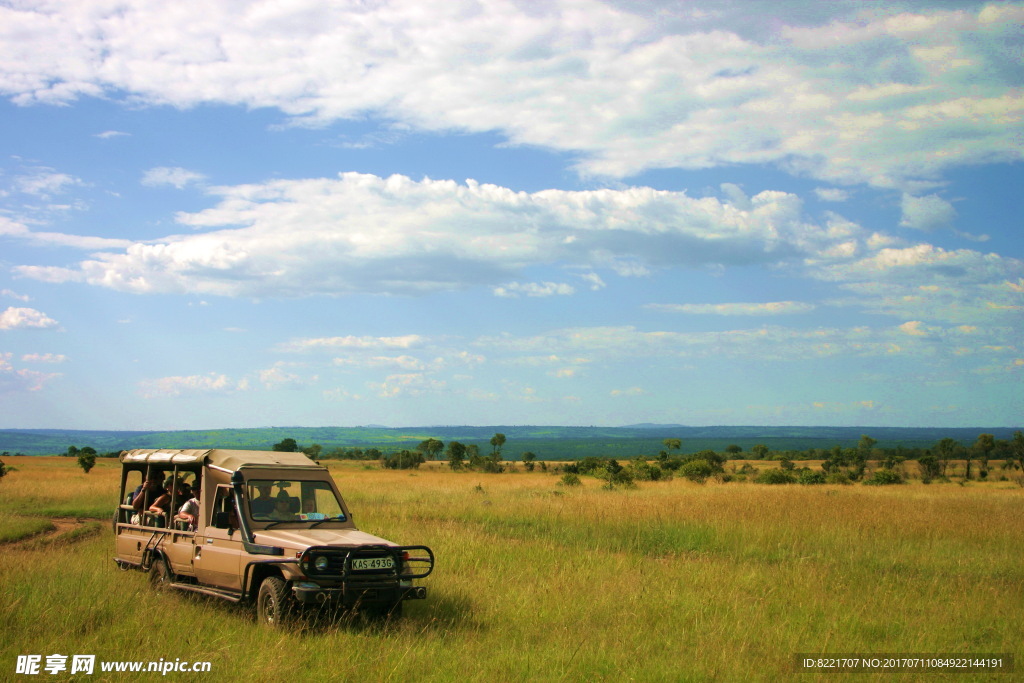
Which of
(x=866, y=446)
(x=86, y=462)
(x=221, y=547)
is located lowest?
(x=86, y=462)

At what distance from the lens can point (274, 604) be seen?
8.41m

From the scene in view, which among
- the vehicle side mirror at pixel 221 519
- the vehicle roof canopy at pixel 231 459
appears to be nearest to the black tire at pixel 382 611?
the vehicle side mirror at pixel 221 519

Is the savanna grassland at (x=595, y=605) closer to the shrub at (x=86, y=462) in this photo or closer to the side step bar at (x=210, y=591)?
the side step bar at (x=210, y=591)

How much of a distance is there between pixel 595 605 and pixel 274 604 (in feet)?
13.8

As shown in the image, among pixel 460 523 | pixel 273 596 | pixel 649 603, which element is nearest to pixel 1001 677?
pixel 649 603

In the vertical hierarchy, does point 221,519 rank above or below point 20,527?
above

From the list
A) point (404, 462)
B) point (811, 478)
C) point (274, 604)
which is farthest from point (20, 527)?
point (404, 462)

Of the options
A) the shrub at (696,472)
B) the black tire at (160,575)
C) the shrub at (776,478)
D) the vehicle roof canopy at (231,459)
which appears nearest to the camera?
the vehicle roof canopy at (231,459)

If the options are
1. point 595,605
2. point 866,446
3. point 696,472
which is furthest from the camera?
point 866,446

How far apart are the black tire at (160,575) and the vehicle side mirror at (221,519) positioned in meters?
1.34

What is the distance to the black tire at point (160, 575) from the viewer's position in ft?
33.6

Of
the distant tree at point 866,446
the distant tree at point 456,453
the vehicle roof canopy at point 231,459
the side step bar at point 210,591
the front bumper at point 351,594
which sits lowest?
the distant tree at point 456,453

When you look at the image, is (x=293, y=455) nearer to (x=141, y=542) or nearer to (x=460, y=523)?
(x=141, y=542)

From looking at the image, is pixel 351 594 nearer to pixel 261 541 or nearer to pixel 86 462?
pixel 261 541
